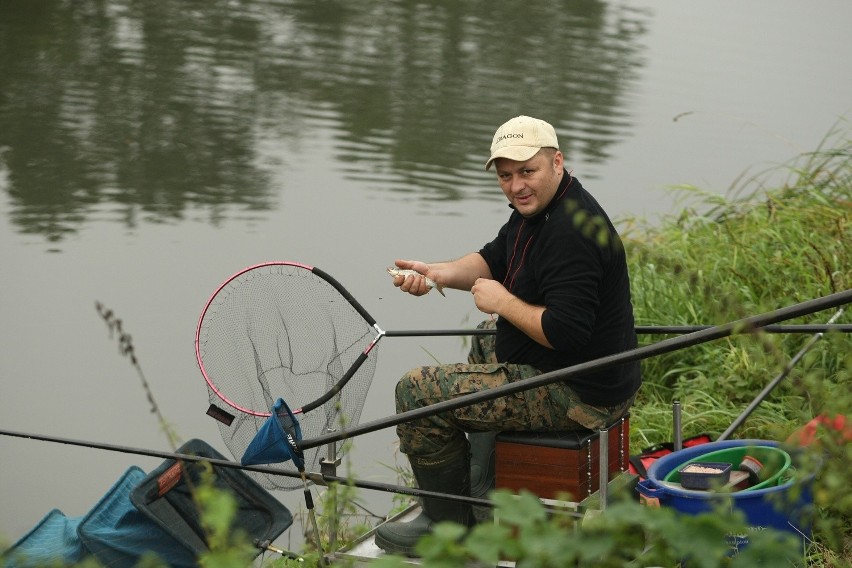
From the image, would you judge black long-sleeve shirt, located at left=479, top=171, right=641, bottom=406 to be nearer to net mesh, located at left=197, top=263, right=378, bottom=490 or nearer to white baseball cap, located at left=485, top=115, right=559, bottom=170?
white baseball cap, located at left=485, top=115, right=559, bottom=170

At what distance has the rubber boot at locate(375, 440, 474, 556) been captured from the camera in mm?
3523

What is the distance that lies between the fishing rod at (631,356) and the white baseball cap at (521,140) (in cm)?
71

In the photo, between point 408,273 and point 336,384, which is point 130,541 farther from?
point 408,273

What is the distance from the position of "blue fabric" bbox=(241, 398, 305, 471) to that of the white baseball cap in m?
0.86

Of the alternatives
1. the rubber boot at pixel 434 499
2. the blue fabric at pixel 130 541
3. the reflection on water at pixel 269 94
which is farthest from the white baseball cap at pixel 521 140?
the reflection on water at pixel 269 94

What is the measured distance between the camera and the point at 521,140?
3473 mm

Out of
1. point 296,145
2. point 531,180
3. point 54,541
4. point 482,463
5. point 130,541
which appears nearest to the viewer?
point 531,180

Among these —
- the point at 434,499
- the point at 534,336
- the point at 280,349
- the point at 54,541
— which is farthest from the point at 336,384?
the point at 54,541

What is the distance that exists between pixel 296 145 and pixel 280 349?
18.7 ft

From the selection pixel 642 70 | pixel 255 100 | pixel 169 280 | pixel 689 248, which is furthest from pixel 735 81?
pixel 169 280

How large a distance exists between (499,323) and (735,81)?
8161mm

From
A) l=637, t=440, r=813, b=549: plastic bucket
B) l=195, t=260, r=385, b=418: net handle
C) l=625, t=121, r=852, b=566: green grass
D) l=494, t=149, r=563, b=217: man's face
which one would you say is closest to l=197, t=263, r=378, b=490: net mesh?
l=195, t=260, r=385, b=418: net handle

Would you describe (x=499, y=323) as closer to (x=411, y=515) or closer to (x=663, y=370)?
(x=411, y=515)

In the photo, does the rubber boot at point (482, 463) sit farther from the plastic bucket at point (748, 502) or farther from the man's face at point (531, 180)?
the man's face at point (531, 180)
